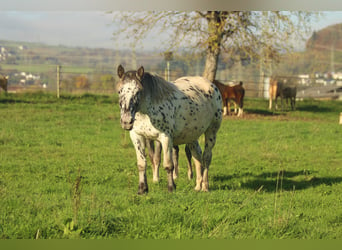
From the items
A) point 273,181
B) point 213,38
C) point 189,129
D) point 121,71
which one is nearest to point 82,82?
point 213,38

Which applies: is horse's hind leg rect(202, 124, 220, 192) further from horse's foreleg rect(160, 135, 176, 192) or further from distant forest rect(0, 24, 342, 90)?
distant forest rect(0, 24, 342, 90)

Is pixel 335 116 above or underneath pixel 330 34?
underneath

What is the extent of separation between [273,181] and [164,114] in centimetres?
351

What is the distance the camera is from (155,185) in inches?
353

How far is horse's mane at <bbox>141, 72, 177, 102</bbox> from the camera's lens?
25.3ft

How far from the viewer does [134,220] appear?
591 centimetres

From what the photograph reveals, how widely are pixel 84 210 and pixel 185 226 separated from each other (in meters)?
1.32

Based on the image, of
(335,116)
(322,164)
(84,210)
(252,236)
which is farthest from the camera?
(335,116)

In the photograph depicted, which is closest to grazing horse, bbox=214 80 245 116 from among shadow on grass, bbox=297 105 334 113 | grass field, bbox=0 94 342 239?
grass field, bbox=0 94 342 239

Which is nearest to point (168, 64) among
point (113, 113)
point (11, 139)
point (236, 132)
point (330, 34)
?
point (113, 113)

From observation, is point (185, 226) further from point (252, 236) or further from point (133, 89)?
point (133, 89)

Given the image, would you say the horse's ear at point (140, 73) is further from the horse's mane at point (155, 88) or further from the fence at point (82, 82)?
the fence at point (82, 82)

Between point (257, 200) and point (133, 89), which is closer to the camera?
point (133, 89)

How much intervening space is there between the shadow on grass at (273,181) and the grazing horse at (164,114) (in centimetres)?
84
